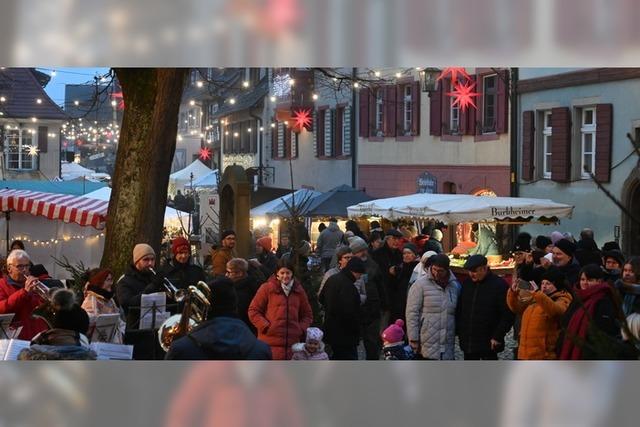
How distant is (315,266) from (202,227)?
8.04 metres

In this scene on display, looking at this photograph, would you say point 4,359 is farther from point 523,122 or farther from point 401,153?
point 401,153

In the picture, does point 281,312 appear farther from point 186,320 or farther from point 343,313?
point 186,320

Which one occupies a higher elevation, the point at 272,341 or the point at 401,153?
the point at 401,153

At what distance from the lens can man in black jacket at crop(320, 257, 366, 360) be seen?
10.1 m

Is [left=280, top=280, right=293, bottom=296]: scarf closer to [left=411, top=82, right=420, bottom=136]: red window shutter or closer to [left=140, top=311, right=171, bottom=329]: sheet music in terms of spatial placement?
[left=140, top=311, right=171, bottom=329]: sheet music

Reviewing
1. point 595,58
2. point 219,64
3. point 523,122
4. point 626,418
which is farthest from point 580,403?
point 523,122

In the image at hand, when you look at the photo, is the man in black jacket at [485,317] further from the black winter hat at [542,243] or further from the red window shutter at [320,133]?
the red window shutter at [320,133]

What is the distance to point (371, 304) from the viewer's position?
10.9m

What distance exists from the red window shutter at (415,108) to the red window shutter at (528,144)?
3.86m

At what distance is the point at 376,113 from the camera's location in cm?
2770

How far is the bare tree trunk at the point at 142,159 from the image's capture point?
11695 millimetres

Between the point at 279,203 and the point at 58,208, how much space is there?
5.67 metres

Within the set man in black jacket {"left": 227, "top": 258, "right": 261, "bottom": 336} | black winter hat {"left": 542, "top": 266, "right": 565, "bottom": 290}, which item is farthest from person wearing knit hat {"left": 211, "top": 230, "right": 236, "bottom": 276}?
black winter hat {"left": 542, "top": 266, "right": 565, "bottom": 290}

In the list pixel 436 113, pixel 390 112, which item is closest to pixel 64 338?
pixel 436 113
